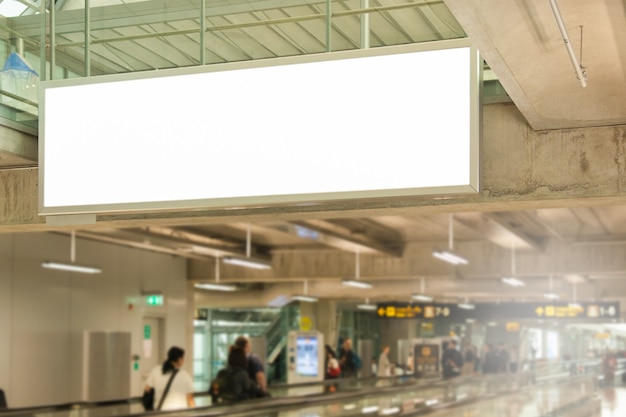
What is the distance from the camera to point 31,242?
19.3 meters

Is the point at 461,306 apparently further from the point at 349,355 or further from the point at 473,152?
the point at 473,152

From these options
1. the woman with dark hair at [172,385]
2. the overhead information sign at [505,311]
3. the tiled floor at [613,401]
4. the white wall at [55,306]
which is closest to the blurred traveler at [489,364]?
the overhead information sign at [505,311]

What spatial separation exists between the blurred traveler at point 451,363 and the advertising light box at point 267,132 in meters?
27.7

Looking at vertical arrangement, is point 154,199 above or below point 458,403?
above

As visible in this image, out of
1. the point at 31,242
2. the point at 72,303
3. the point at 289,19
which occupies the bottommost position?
the point at 72,303

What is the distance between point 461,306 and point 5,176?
85.9 ft

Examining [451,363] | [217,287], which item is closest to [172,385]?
[217,287]

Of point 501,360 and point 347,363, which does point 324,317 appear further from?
point 501,360

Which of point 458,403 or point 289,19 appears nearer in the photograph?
point 289,19

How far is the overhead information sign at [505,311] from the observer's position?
98.5ft

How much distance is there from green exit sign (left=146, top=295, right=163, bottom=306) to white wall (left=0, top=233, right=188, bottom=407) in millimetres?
165

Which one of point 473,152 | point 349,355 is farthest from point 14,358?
point 349,355

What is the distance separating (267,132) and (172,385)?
4.98 m

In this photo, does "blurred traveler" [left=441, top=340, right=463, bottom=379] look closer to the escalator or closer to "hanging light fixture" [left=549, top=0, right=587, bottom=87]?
the escalator
